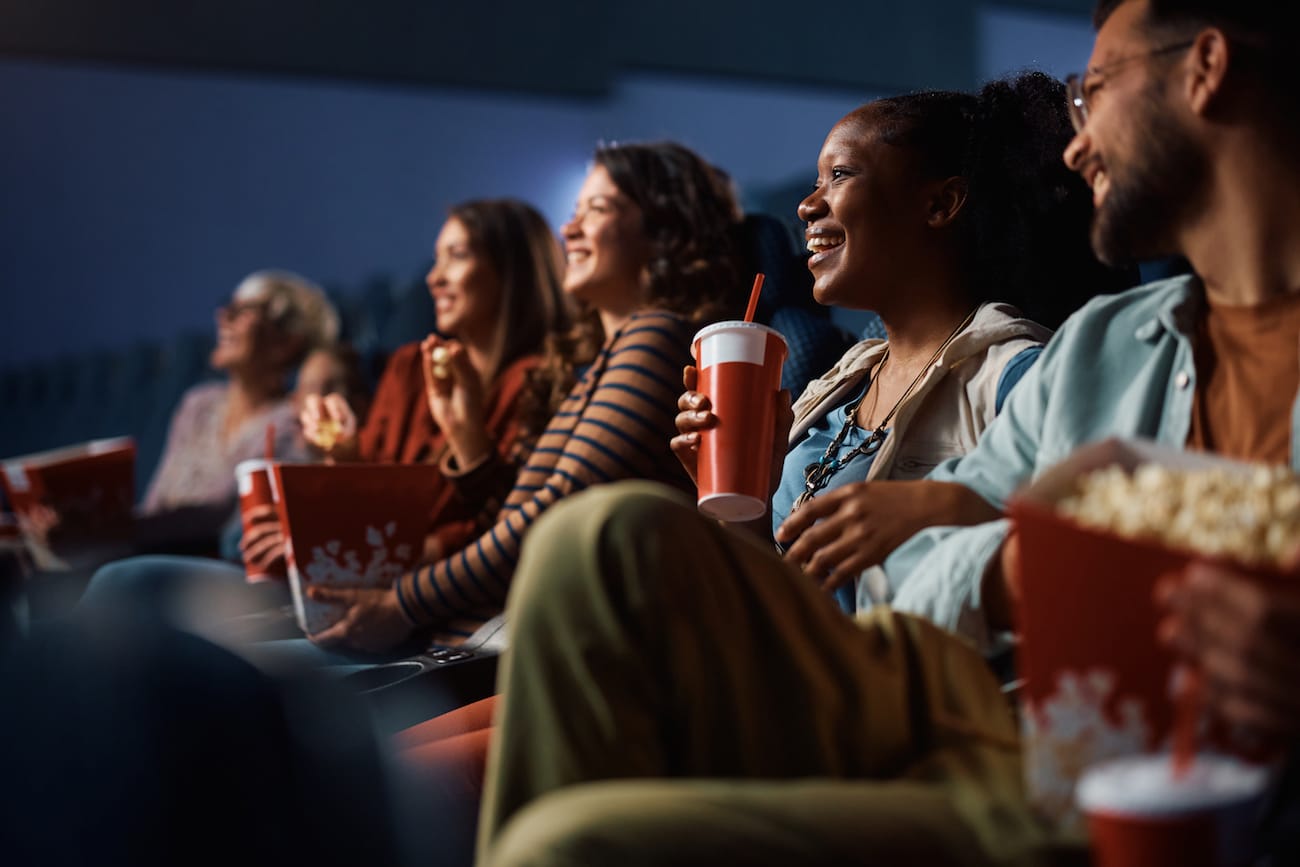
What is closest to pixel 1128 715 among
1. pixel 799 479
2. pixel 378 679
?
pixel 799 479

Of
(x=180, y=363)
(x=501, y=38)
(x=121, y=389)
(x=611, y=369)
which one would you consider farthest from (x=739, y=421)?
(x=501, y=38)

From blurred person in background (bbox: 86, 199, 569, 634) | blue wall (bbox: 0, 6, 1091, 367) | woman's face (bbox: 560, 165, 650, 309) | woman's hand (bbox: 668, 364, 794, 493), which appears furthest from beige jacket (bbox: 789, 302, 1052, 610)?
blue wall (bbox: 0, 6, 1091, 367)

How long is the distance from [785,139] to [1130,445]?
497cm

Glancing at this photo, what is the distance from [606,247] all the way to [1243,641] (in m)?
1.45

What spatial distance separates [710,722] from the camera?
76 cm

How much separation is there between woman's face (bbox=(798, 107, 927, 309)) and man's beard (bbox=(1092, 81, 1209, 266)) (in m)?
0.42

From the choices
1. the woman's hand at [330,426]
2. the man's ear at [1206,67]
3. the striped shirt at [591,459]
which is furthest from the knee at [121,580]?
the man's ear at [1206,67]

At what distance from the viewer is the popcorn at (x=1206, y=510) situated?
63cm

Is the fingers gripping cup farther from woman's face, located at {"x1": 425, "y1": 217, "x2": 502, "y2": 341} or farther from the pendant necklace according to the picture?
woman's face, located at {"x1": 425, "y1": 217, "x2": 502, "y2": 341}

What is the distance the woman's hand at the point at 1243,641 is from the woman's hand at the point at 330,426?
1712 millimetres

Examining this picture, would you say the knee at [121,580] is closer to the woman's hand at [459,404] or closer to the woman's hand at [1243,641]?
the woman's hand at [459,404]

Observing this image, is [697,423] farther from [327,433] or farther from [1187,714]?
[327,433]

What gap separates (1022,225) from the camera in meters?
1.38

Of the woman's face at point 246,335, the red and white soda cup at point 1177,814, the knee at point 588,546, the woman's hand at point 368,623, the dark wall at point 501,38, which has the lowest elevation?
the woman's hand at point 368,623
